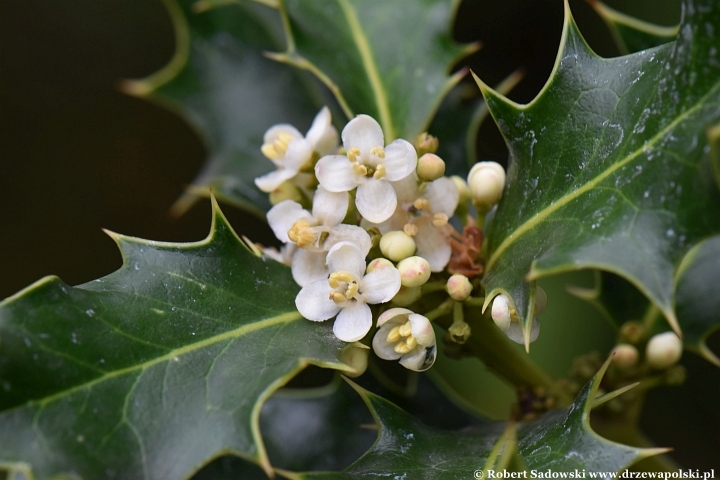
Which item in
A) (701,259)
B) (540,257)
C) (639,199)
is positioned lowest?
(701,259)

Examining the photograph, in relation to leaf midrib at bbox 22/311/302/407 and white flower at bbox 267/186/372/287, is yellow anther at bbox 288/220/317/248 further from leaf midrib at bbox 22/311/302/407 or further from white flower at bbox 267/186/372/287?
leaf midrib at bbox 22/311/302/407

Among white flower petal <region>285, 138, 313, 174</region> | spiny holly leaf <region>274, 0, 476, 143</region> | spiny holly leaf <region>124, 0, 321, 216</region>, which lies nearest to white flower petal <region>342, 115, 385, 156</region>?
white flower petal <region>285, 138, 313, 174</region>

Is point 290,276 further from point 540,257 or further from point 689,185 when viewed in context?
point 689,185

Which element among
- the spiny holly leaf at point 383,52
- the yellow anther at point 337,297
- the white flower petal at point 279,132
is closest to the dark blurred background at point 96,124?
the spiny holly leaf at point 383,52

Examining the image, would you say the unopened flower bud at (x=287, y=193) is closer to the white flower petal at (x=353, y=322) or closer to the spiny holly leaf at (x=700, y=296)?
the white flower petal at (x=353, y=322)

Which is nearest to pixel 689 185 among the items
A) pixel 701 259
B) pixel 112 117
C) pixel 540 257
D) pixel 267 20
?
pixel 540 257

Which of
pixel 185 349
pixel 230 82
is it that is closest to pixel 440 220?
pixel 185 349
